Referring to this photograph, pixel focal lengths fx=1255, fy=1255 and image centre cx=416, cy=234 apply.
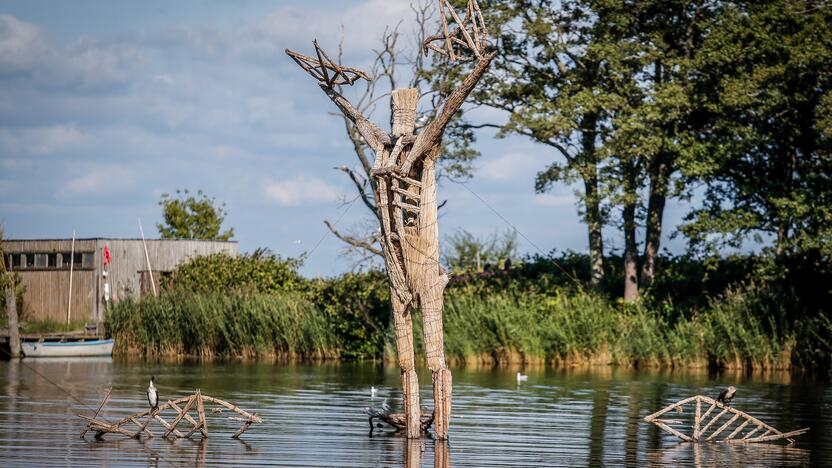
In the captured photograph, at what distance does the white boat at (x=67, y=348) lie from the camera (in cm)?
3725

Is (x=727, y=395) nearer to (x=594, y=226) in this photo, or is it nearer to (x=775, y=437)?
(x=775, y=437)

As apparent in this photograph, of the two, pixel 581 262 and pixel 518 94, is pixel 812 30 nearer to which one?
pixel 518 94

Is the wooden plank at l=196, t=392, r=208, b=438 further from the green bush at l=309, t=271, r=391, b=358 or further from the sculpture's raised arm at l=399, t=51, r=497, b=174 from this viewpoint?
the green bush at l=309, t=271, r=391, b=358

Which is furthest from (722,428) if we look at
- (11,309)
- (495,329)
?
(11,309)

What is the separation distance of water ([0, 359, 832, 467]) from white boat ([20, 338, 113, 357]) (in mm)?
3849

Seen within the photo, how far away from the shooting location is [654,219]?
37844 millimetres

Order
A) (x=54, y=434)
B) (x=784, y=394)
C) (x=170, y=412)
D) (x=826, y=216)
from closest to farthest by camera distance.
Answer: (x=54, y=434)
(x=170, y=412)
(x=784, y=394)
(x=826, y=216)

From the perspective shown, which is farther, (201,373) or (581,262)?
(581,262)

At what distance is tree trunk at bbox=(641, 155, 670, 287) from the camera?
121 feet

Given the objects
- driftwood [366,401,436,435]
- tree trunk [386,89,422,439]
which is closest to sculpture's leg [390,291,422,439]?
tree trunk [386,89,422,439]

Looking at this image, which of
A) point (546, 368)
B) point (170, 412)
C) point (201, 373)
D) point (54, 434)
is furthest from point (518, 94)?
point (54, 434)

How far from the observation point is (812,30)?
31797 millimetres

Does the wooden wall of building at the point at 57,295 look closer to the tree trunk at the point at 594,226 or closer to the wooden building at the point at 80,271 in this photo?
the wooden building at the point at 80,271

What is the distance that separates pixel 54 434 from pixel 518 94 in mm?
24326
